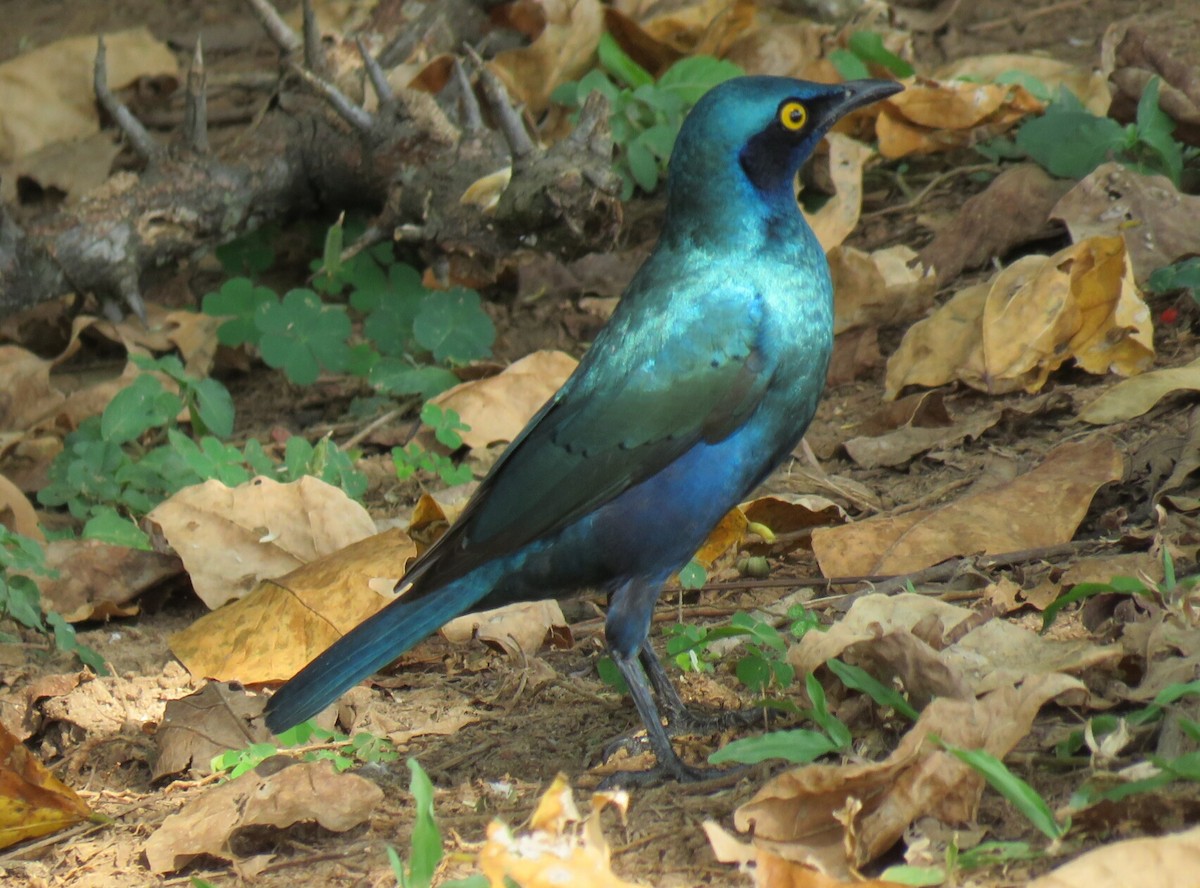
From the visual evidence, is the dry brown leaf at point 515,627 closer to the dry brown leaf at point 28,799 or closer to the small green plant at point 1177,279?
the dry brown leaf at point 28,799

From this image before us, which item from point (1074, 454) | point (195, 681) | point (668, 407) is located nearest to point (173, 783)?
point (195, 681)

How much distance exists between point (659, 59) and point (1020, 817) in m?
4.05

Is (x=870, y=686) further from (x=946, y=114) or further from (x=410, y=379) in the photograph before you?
Result: (x=946, y=114)

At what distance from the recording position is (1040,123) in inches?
194

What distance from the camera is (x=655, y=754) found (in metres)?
3.01

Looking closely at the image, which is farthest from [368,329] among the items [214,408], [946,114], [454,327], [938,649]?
[938,649]

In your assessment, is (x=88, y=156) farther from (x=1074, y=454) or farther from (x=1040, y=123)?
(x=1074, y=454)

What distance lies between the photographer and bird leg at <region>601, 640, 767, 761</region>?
10.2ft

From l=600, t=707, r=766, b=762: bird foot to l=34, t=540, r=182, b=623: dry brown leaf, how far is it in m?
1.51

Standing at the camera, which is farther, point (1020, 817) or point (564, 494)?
point (564, 494)

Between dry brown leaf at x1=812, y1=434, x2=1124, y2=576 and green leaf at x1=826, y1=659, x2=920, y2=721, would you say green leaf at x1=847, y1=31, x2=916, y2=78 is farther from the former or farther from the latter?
green leaf at x1=826, y1=659, x2=920, y2=721

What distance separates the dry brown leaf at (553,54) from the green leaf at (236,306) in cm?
124

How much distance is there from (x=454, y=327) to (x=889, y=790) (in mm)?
2982

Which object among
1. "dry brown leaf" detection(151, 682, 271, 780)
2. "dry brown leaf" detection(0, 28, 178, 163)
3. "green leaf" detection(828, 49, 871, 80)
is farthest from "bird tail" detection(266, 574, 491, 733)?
"dry brown leaf" detection(0, 28, 178, 163)
